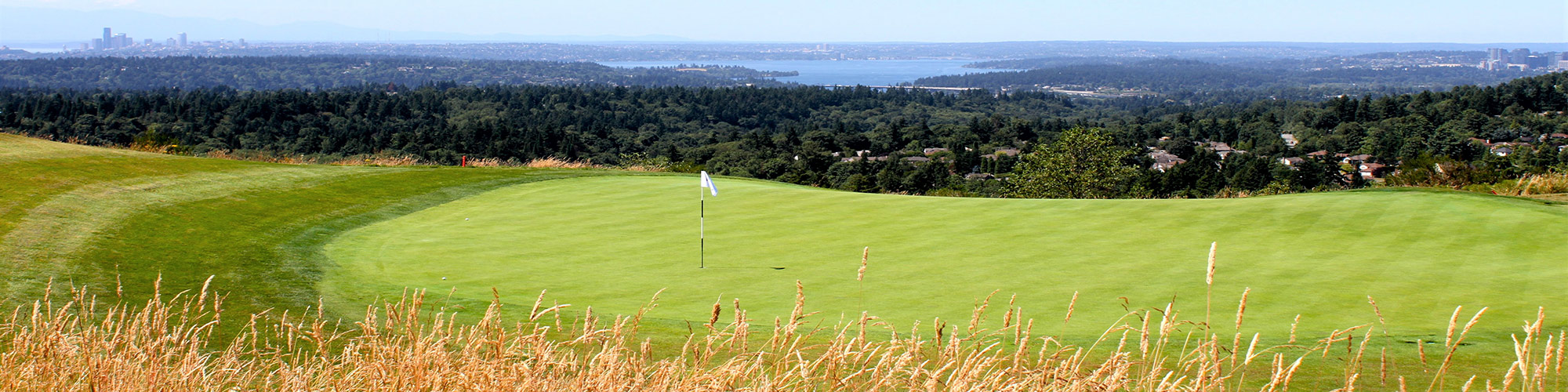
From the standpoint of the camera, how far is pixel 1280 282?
7.08 m

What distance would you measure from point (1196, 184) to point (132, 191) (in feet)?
173

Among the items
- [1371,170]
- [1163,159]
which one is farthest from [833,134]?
[1371,170]

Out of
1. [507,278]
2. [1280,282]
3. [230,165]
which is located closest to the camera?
[1280,282]

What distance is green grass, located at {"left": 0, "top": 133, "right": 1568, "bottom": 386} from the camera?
659cm

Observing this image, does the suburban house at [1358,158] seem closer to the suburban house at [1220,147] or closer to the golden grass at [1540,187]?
the suburban house at [1220,147]

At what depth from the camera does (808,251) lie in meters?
8.66

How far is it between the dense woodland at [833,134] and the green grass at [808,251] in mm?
27837

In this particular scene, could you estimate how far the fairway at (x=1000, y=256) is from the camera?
6578mm

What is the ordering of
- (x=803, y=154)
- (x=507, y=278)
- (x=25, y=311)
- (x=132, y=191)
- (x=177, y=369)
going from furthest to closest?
1. (x=803, y=154)
2. (x=132, y=191)
3. (x=507, y=278)
4. (x=25, y=311)
5. (x=177, y=369)

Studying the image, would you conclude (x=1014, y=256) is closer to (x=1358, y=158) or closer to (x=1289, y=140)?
(x=1358, y=158)

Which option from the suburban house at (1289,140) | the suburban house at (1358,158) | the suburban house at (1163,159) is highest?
the suburban house at (1289,140)

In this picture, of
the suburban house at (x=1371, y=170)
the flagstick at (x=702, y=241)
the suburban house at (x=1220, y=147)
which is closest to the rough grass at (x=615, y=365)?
the flagstick at (x=702, y=241)

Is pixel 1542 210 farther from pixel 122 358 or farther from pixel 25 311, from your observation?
pixel 25 311

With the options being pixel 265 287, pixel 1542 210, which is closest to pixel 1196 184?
pixel 1542 210
